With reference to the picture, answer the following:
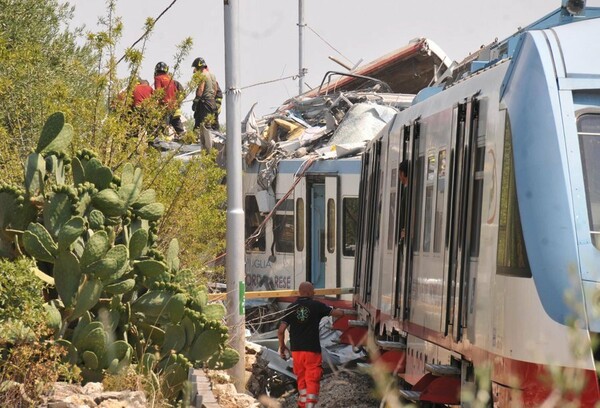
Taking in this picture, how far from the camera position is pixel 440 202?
34.8 feet

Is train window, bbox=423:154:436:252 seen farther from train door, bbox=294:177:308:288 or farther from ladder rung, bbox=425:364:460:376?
train door, bbox=294:177:308:288

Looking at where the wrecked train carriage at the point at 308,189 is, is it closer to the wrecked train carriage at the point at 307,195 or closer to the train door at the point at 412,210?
the wrecked train carriage at the point at 307,195

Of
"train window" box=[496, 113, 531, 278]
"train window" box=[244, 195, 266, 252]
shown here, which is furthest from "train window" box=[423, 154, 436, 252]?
"train window" box=[244, 195, 266, 252]

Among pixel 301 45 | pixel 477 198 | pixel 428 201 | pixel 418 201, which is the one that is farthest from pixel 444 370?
pixel 301 45

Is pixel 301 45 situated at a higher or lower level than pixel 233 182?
higher

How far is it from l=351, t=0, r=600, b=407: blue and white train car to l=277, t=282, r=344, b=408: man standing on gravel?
333cm

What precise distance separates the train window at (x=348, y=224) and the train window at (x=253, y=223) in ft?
7.11

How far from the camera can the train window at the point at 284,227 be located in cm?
2230

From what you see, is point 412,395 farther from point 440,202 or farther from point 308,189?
point 308,189

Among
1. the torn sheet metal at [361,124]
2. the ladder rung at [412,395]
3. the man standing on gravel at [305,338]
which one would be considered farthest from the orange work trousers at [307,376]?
the torn sheet metal at [361,124]

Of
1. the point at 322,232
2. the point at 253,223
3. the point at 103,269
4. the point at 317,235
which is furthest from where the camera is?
the point at 253,223

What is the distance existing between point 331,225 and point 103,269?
1198cm

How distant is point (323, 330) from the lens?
63.9 feet

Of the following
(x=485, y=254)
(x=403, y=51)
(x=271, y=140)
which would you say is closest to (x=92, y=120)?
(x=485, y=254)
